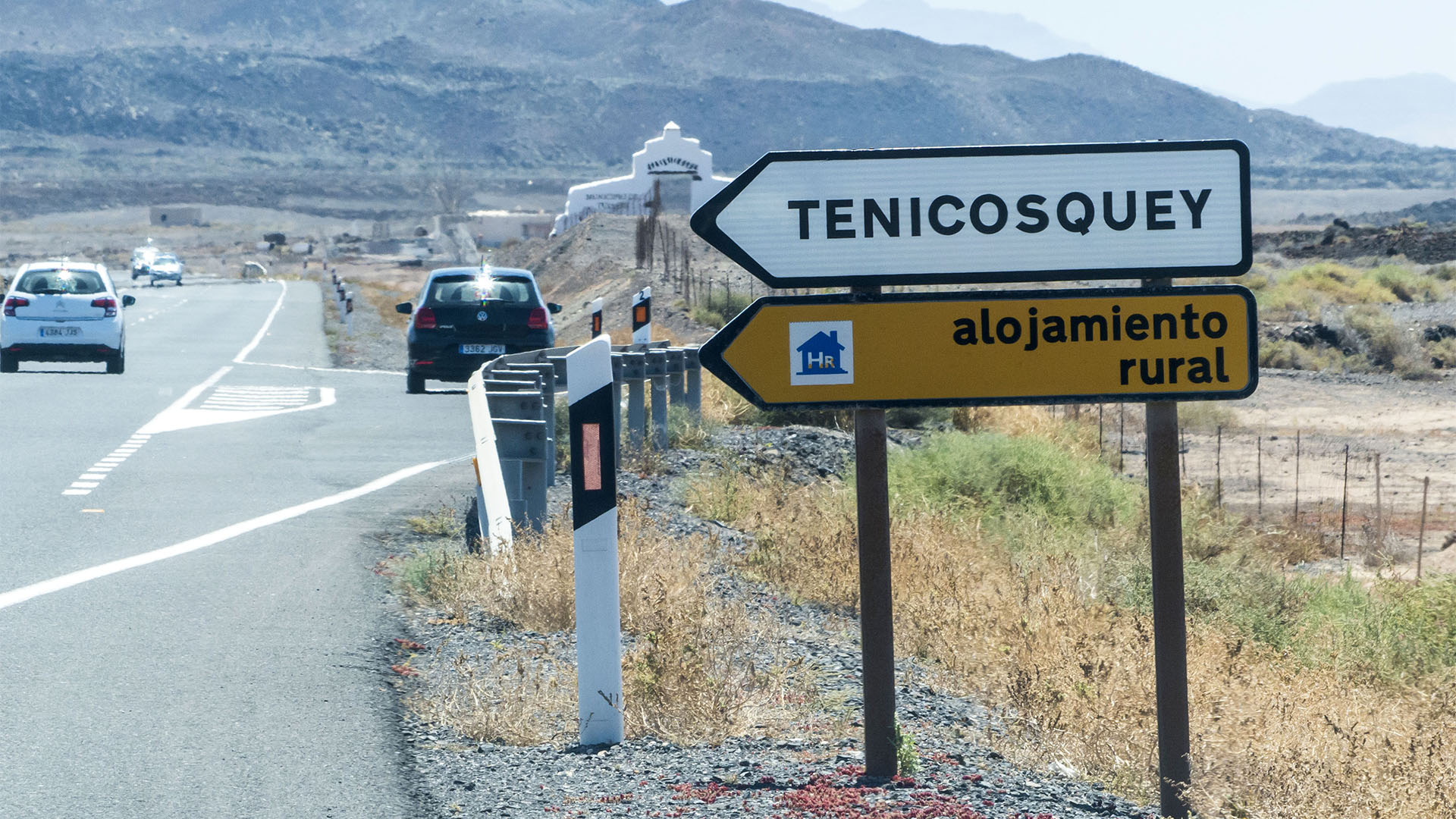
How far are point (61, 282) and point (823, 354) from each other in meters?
Answer: 20.3

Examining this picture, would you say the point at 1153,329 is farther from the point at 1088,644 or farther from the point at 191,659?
the point at 191,659

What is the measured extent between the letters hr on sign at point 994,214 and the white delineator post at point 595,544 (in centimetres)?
106

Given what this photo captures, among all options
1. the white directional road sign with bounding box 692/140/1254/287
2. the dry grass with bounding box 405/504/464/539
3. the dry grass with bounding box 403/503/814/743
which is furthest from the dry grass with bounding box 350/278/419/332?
the white directional road sign with bounding box 692/140/1254/287

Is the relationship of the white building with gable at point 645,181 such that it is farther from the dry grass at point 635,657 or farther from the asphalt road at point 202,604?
the dry grass at point 635,657

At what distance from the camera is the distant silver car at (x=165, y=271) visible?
6831 cm

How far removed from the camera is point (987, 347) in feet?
→ 17.5

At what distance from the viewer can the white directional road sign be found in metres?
5.29

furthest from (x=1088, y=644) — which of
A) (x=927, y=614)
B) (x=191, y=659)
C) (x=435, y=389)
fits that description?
(x=435, y=389)

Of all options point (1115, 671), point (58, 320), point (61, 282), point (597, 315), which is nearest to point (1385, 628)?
point (1115, 671)

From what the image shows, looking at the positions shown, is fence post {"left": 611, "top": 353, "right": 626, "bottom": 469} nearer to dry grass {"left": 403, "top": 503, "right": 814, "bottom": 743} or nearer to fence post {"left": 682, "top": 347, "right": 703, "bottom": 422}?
fence post {"left": 682, "top": 347, "right": 703, "bottom": 422}

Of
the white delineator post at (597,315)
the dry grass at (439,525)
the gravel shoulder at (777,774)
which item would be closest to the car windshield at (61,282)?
the white delineator post at (597,315)

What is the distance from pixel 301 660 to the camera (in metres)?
7.05

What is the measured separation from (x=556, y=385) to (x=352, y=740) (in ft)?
24.9

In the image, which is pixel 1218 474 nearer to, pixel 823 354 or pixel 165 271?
pixel 823 354
